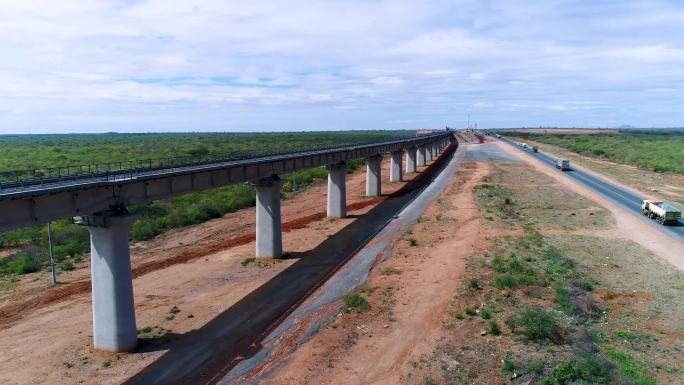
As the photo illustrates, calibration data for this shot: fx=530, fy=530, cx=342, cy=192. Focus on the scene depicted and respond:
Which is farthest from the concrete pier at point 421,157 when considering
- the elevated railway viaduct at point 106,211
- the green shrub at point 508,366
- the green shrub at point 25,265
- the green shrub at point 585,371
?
the green shrub at point 585,371

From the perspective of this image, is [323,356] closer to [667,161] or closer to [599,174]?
[599,174]

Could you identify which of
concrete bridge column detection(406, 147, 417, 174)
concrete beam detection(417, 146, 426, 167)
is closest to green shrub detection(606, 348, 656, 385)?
concrete bridge column detection(406, 147, 417, 174)

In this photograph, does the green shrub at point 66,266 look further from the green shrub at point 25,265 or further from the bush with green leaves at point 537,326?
the bush with green leaves at point 537,326

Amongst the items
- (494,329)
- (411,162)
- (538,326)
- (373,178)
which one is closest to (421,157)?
(411,162)

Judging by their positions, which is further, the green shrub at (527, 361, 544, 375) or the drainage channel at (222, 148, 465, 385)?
the drainage channel at (222, 148, 465, 385)

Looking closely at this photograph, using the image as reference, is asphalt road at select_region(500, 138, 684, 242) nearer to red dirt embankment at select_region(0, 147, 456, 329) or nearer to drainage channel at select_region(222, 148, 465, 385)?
drainage channel at select_region(222, 148, 465, 385)

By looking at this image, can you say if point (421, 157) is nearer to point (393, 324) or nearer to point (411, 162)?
point (411, 162)
